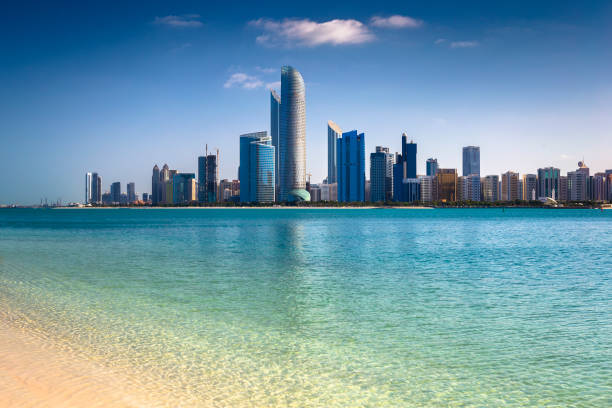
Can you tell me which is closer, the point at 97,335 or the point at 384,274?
the point at 97,335

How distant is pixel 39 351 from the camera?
43.6ft

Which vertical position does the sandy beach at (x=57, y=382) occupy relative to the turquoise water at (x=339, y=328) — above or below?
above

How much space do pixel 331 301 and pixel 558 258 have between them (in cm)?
2835

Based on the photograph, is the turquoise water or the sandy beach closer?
the sandy beach

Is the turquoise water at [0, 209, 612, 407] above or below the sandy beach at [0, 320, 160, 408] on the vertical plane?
below

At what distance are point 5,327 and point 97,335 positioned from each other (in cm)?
383

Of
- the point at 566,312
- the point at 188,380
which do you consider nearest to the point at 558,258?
the point at 566,312

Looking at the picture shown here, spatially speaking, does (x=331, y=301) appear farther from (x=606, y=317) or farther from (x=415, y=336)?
(x=606, y=317)

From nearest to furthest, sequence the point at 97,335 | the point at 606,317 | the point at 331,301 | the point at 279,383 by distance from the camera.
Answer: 1. the point at 279,383
2. the point at 97,335
3. the point at 606,317
4. the point at 331,301

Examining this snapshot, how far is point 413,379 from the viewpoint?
11.4 meters

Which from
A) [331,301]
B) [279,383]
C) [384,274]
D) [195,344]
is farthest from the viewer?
[384,274]

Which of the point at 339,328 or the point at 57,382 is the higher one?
the point at 57,382

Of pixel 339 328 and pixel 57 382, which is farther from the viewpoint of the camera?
pixel 339 328

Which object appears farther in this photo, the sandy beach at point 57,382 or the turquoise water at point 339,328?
the turquoise water at point 339,328
